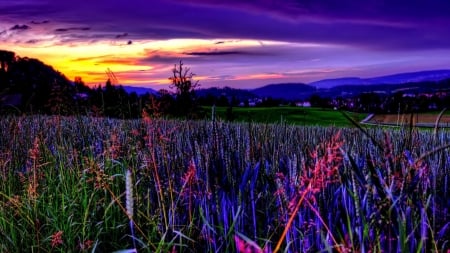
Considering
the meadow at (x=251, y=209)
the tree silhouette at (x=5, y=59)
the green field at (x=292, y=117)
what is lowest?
the green field at (x=292, y=117)

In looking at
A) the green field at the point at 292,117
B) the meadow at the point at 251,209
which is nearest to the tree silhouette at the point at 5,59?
the green field at the point at 292,117

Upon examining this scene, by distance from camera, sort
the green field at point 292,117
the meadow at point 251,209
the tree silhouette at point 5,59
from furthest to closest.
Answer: the tree silhouette at point 5,59
the green field at point 292,117
the meadow at point 251,209

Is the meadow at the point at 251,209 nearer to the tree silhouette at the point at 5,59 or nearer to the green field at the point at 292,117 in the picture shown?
the green field at the point at 292,117

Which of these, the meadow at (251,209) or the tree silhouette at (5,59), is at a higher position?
the tree silhouette at (5,59)

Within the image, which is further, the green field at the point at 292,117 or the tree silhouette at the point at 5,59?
the tree silhouette at the point at 5,59

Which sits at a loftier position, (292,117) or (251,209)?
(251,209)

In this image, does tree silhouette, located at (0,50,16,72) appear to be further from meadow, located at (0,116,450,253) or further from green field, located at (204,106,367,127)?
meadow, located at (0,116,450,253)

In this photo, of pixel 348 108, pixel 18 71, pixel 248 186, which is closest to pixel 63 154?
pixel 248 186

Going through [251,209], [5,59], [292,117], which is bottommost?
[292,117]

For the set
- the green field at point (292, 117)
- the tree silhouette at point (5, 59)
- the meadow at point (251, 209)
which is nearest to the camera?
the meadow at point (251, 209)

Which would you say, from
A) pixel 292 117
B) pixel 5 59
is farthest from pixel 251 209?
pixel 292 117

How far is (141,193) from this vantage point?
166 inches

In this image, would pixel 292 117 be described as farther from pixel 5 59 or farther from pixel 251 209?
pixel 251 209

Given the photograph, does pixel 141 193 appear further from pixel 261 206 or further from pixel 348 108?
pixel 348 108
